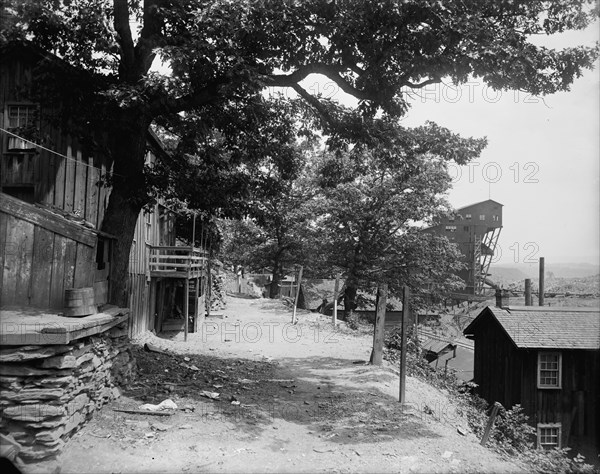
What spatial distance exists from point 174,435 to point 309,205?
87.4ft

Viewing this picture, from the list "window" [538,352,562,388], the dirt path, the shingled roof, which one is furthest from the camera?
"window" [538,352,562,388]

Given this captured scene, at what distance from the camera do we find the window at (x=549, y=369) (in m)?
17.5

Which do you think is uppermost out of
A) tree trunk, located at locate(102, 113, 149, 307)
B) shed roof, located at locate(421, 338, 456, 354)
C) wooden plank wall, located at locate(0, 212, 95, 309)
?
tree trunk, located at locate(102, 113, 149, 307)

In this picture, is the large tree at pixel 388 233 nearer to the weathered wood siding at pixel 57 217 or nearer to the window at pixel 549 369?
the window at pixel 549 369

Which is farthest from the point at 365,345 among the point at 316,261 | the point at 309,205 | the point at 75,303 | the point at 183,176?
the point at 309,205

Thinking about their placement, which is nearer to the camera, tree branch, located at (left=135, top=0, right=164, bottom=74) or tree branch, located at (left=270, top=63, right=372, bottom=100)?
tree branch, located at (left=135, top=0, right=164, bottom=74)

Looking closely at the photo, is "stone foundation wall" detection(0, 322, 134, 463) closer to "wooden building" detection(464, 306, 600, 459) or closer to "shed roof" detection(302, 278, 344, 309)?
"wooden building" detection(464, 306, 600, 459)

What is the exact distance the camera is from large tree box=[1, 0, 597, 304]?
7480mm

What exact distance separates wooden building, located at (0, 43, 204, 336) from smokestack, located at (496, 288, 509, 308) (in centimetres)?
1369

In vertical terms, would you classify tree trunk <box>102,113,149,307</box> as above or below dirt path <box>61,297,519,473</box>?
above

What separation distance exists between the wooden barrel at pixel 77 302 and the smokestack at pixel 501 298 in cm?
1799

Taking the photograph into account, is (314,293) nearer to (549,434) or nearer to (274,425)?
(549,434)

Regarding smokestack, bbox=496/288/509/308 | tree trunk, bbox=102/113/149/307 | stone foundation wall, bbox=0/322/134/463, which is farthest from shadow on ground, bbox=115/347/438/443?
smokestack, bbox=496/288/509/308

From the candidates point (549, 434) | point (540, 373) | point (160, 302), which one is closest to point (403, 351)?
point (540, 373)
